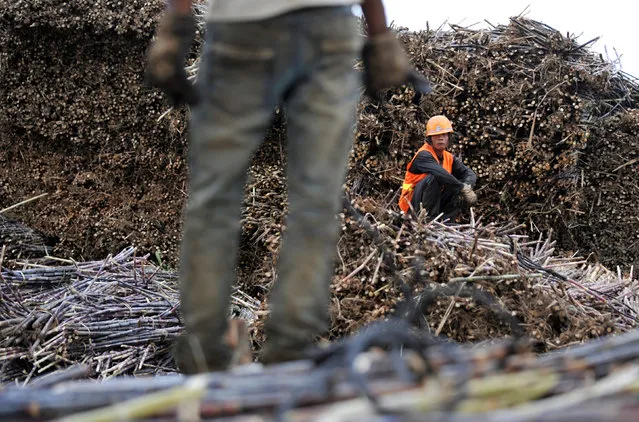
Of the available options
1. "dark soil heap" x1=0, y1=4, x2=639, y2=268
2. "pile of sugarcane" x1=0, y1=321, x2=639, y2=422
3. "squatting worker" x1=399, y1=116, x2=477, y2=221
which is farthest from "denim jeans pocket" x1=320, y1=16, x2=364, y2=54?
"dark soil heap" x1=0, y1=4, x2=639, y2=268

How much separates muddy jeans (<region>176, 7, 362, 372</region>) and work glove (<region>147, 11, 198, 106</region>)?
0.17ft

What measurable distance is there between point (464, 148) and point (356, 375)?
6866 mm

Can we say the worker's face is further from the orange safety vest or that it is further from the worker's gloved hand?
the worker's gloved hand

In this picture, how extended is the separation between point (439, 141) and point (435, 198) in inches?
23.6

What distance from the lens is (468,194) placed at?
7332mm

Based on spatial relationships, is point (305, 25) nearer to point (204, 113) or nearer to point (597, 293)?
point (204, 113)

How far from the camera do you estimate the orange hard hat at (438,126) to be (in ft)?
24.3

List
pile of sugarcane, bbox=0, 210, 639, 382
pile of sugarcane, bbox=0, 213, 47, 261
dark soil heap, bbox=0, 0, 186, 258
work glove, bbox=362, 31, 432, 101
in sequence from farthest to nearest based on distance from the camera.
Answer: pile of sugarcane, bbox=0, 213, 47, 261 → dark soil heap, bbox=0, 0, 186, 258 → pile of sugarcane, bbox=0, 210, 639, 382 → work glove, bbox=362, 31, 432, 101

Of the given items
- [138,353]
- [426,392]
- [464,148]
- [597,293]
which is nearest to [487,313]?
[597,293]

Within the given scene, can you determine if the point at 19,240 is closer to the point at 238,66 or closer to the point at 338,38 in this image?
the point at 238,66

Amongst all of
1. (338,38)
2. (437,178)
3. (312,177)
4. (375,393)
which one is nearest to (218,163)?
(312,177)

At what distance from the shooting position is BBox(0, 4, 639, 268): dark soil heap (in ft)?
25.8

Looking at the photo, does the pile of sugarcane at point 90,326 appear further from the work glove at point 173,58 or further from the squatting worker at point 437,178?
the work glove at point 173,58

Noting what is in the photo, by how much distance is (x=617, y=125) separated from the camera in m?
8.36
